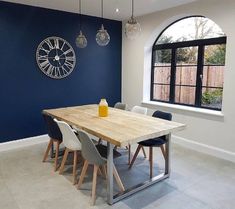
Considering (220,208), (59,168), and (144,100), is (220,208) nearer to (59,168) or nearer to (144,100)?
(59,168)

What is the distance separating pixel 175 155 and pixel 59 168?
6.09 feet

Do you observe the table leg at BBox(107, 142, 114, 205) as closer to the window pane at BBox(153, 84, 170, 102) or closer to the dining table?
the dining table

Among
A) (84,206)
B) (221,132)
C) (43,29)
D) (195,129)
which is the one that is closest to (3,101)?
(43,29)

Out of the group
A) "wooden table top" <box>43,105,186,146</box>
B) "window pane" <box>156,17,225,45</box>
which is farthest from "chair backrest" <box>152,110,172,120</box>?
"window pane" <box>156,17,225,45</box>

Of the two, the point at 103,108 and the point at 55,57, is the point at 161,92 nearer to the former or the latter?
the point at 103,108

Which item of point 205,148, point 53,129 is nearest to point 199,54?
point 205,148

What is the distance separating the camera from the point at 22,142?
159 inches

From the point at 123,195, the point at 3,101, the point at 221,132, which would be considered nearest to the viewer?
the point at 123,195

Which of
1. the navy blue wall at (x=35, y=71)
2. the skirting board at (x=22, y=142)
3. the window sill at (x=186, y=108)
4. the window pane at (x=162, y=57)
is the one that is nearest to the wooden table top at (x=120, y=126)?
the navy blue wall at (x=35, y=71)

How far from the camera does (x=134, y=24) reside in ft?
8.38

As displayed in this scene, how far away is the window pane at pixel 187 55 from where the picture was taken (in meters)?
4.01

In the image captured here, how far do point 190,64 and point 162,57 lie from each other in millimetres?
720

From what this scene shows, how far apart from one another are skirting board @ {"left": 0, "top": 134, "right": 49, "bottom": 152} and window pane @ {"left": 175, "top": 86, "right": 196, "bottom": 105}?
276cm

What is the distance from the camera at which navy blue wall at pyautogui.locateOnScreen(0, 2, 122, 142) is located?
3.76 metres
